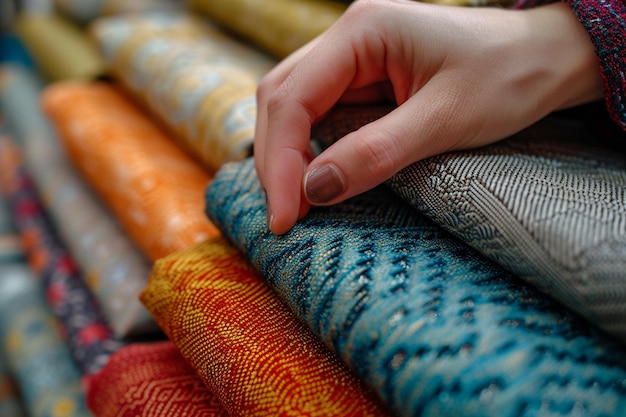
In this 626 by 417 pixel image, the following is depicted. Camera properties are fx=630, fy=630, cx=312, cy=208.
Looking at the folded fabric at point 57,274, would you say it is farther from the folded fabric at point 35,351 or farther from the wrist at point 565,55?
the wrist at point 565,55

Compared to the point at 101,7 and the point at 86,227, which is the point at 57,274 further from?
the point at 101,7

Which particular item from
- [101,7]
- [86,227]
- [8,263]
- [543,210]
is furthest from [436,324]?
[101,7]

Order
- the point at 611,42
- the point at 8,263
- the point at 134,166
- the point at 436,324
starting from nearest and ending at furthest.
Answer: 1. the point at 436,324
2. the point at 611,42
3. the point at 134,166
4. the point at 8,263

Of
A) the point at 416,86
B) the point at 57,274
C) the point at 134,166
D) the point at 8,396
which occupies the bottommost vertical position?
the point at 8,396

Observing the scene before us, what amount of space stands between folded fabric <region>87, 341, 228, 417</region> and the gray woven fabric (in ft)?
0.61

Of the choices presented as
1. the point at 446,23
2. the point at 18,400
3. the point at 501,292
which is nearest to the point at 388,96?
the point at 446,23

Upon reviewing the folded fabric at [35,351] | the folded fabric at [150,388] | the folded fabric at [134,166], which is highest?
the folded fabric at [134,166]

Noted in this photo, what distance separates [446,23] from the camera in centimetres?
39

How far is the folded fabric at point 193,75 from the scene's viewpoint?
1.76 feet

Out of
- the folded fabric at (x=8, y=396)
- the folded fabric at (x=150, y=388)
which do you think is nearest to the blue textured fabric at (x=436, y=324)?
the folded fabric at (x=150, y=388)

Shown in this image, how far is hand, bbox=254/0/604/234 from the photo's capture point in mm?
354

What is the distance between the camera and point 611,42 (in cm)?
39

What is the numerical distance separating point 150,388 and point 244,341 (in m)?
0.10

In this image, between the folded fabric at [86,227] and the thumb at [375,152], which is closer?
the thumb at [375,152]
